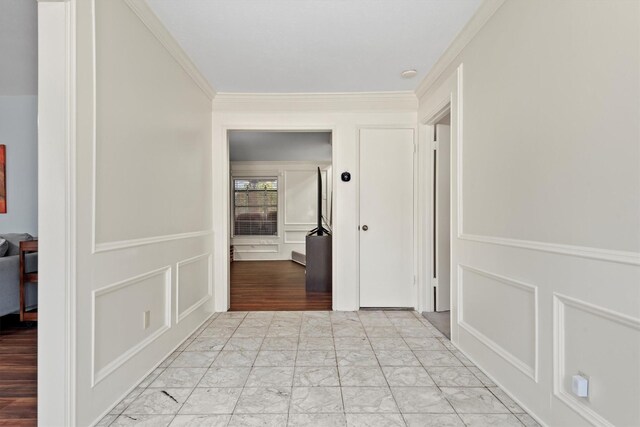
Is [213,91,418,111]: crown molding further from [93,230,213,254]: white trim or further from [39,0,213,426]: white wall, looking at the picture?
[93,230,213,254]: white trim

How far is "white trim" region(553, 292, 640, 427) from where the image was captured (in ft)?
4.32

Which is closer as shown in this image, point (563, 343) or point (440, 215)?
point (563, 343)

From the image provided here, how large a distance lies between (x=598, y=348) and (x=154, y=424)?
1952 millimetres


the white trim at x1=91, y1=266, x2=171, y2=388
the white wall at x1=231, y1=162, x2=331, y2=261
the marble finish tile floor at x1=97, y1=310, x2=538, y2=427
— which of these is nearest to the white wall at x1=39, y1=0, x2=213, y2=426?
the white trim at x1=91, y1=266, x2=171, y2=388

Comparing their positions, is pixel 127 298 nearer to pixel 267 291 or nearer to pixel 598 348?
pixel 598 348

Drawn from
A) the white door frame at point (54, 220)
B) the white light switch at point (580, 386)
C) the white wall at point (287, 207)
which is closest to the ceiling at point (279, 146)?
the white wall at point (287, 207)

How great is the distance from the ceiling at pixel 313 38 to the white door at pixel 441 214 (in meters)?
0.73

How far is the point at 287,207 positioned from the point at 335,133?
4569mm

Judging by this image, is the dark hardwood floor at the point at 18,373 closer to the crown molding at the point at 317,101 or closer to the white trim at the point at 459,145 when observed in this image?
the crown molding at the point at 317,101

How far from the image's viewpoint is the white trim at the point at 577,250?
122 centimetres

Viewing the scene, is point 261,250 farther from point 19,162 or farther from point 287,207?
point 19,162

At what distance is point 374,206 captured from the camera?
12.6ft

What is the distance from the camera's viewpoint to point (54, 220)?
58.6 inches

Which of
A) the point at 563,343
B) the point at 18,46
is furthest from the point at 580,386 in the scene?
the point at 18,46
